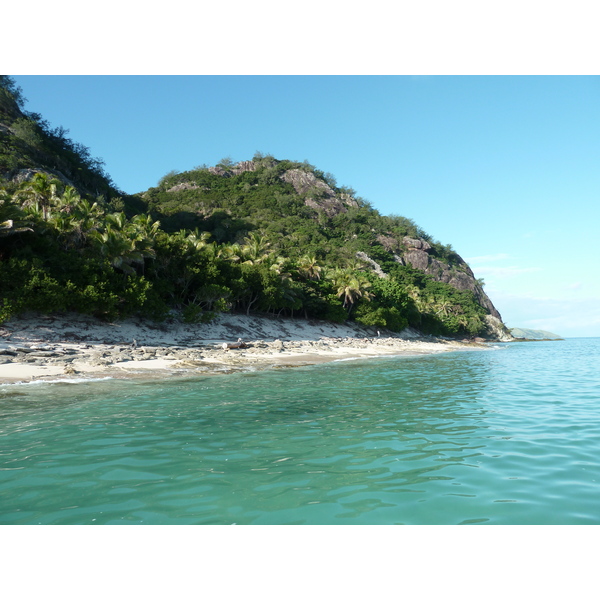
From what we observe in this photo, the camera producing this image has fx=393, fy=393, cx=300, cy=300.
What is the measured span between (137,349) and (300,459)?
22424 mm

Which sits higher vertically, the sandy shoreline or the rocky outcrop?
the rocky outcrop

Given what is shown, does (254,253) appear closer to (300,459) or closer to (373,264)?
(300,459)

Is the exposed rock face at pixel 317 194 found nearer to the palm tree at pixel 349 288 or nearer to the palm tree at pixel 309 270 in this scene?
the palm tree at pixel 349 288

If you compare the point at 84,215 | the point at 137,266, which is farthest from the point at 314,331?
the point at 84,215

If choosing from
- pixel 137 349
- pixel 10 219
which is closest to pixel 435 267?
pixel 137 349

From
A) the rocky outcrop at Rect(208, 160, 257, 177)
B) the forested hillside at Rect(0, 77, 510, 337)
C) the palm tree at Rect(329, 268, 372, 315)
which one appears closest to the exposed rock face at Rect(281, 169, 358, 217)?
the forested hillside at Rect(0, 77, 510, 337)

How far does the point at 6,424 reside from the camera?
979 centimetres

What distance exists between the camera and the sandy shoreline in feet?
65.2

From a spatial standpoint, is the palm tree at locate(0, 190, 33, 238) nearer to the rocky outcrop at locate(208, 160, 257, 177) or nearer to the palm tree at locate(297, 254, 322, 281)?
the palm tree at locate(297, 254, 322, 281)

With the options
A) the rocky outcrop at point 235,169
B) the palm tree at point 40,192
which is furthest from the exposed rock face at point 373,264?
the palm tree at point 40,192

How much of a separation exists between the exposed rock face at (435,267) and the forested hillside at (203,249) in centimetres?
55

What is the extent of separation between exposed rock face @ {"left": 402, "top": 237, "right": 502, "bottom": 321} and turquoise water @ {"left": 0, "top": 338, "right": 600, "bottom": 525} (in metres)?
130
